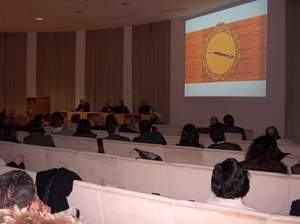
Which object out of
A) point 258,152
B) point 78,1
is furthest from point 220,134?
point 78,1

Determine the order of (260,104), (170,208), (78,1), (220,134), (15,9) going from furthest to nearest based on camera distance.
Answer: (15,9), (78,1), (260,104), (220,134), (170,208)

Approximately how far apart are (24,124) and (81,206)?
5.87m

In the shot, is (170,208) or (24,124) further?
(24,124)

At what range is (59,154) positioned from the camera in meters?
4.70

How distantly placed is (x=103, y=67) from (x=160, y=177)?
39.5 ft

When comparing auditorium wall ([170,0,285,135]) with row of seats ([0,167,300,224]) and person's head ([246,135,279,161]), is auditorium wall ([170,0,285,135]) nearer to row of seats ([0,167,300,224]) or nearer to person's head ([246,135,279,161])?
person's head ([246,135,279,161])

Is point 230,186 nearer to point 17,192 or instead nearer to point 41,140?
point 17,192

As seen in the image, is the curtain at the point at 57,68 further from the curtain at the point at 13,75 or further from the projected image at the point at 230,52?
the projected image at the point at 230,52

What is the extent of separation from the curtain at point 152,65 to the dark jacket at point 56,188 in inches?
412

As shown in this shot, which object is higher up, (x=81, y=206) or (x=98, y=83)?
(x=98, y=83)

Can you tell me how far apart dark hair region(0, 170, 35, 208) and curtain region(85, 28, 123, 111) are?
13.3m

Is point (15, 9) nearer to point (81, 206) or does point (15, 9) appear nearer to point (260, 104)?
point (260, 104)

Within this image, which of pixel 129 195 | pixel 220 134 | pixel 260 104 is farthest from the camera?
pixel 260 104

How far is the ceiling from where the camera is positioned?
1098cm
